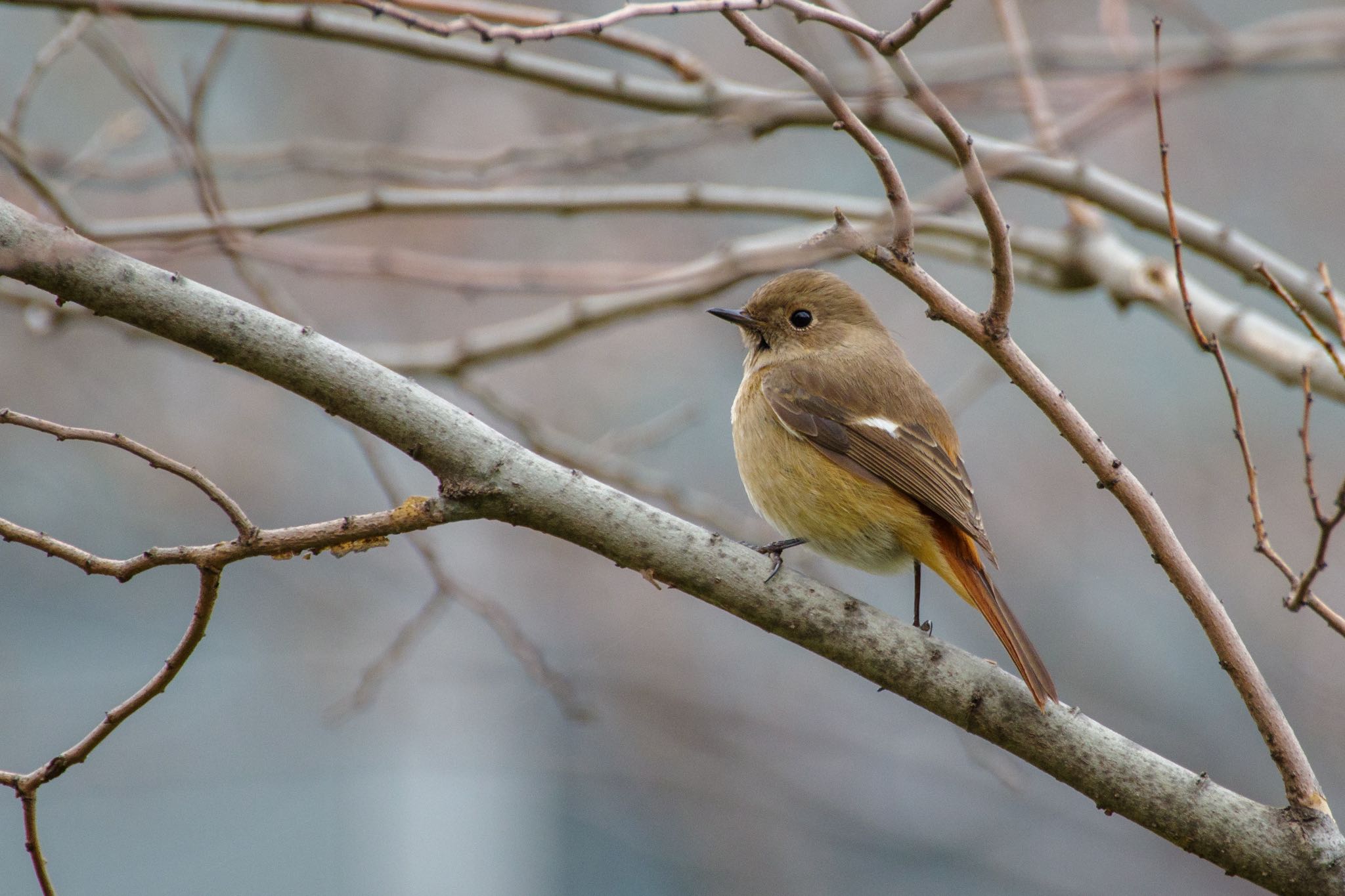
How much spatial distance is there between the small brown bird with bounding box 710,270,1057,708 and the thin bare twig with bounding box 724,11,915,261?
117 centimetres

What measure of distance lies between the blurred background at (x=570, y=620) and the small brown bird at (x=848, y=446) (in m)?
2.40

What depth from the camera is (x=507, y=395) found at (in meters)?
8.05

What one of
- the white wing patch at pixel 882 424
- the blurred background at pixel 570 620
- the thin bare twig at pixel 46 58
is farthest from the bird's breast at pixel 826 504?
the blurred background at pixel 570 620

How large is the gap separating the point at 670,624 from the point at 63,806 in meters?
4.13

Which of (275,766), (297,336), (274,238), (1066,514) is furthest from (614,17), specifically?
(275,766)

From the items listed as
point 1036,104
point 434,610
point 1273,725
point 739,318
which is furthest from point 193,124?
point 1273,725

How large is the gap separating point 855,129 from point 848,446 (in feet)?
5.65

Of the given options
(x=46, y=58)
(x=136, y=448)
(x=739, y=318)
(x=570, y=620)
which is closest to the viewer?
(x=136, y=448)

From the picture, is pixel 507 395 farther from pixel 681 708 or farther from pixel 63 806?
pixel 63 806

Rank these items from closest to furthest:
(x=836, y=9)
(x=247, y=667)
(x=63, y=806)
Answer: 1. (x=836, y=9)
2. (x=63, y=806)
3. (x=247, y=667)

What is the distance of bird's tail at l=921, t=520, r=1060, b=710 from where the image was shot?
2.66 m

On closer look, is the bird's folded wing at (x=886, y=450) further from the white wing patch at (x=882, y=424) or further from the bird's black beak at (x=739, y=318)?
the bird's black beak at (x=739, y=318)

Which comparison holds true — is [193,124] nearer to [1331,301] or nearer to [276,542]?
[276,542]

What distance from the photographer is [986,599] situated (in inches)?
126
